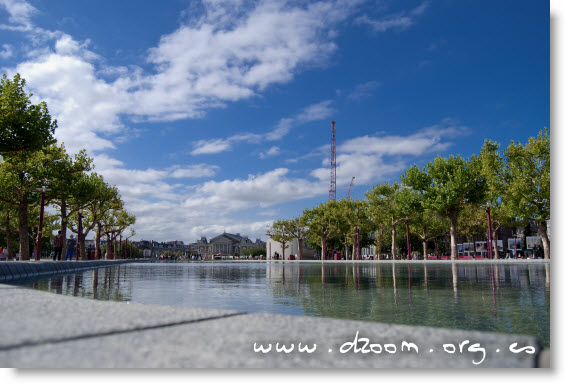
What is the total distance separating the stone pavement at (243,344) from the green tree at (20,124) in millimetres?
19144

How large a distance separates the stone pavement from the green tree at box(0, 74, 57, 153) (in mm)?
19144

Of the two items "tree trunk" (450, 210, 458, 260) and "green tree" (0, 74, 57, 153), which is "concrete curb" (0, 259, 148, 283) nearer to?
"green tree" (0, 74, 57, 153)

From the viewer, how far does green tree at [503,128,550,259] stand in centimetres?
3269

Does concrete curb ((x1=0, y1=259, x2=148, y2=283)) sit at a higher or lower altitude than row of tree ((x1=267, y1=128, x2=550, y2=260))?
lower

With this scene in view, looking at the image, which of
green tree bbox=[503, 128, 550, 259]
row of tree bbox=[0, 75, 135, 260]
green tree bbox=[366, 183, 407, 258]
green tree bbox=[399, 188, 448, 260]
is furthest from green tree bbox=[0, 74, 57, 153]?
green tree bbox=[366, 183, 407, 258]

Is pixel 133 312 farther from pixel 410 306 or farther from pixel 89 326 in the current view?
pixel 410 306

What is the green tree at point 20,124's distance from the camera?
1747cm

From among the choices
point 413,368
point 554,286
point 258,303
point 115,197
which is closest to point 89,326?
point 413,368

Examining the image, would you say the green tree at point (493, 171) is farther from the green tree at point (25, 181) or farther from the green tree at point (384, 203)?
the green tree at point (25, 181)

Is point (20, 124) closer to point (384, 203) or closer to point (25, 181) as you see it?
point (25, 181)

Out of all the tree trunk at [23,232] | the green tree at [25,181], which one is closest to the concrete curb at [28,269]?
the tree trunk at [23,232]

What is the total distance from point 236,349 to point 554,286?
1.59 meters

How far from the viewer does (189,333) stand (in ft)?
5.35

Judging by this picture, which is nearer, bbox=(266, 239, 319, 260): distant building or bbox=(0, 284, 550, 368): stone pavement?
bbox=(0, 284, 550, 368): stone pavement
